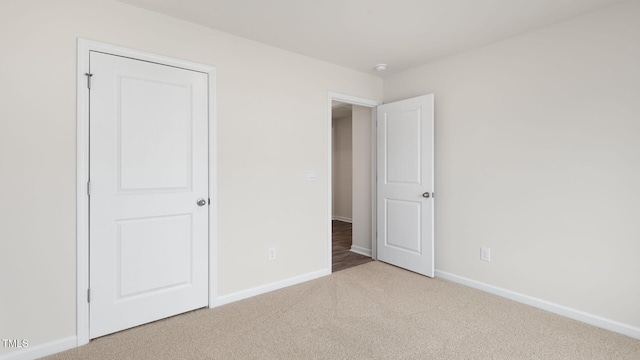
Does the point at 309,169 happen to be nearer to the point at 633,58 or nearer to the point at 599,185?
the point at 599,185

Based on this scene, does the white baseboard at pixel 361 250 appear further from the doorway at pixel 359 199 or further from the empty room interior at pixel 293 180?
the empty room interior at pixel 293 180

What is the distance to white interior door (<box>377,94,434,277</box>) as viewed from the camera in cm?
338

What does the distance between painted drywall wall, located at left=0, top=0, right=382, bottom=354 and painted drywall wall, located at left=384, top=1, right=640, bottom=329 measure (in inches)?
54.0

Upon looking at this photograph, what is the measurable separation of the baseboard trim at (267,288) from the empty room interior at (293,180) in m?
0.02

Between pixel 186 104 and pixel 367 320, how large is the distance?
2.28 meters

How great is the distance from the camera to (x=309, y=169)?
131 inches

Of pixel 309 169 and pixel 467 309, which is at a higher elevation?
pixel 309 169

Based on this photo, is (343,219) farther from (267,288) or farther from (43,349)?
(43,349)

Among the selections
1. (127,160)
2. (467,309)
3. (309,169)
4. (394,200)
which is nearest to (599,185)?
(467,309)

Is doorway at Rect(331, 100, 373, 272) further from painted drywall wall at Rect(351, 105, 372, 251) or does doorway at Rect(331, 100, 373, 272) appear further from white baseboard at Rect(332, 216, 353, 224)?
white baseboard at Rect(332, 216, 353, 224)

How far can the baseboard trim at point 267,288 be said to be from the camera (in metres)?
2.72

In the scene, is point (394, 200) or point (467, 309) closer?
point (467, 309)

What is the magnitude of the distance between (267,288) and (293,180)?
1.11m

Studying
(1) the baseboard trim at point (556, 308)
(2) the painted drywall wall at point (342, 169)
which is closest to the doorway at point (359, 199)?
(1) the baseboard trim at point (556, 308)
